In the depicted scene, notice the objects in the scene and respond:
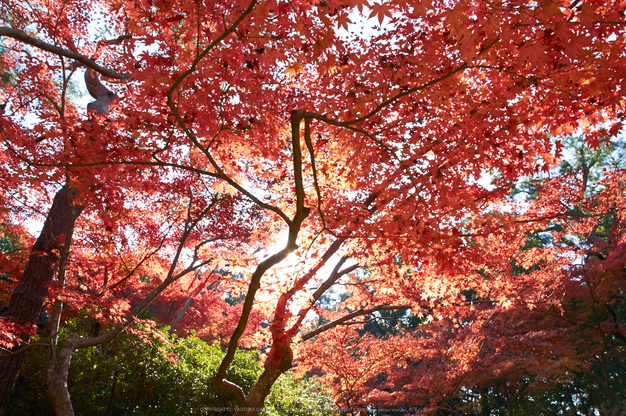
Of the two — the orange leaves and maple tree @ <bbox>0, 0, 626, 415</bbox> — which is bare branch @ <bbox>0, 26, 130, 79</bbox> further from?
the orange leaves

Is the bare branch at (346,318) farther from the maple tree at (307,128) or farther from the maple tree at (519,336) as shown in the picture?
the maple tree at (519,336)

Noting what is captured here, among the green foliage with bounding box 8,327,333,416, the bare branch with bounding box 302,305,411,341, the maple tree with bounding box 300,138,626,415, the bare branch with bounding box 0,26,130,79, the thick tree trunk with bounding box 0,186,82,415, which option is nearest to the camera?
the bare branch with bounding box 0,26,130,79

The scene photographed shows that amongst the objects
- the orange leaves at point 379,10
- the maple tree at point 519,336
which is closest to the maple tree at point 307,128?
the orange leaves at point 379,10

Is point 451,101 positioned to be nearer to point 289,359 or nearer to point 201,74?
point 201,74

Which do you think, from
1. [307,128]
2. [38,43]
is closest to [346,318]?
[307,128]

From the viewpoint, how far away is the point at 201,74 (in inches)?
124

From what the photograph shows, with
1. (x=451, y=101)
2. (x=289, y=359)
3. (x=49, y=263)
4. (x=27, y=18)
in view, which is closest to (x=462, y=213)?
(x=451, y=101)

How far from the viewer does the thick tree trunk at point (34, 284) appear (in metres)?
5.20

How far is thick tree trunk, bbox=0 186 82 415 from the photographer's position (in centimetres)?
520

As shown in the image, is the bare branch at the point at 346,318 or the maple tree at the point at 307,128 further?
the bare branch at the point at 346,318

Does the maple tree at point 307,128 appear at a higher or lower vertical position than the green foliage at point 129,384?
higher

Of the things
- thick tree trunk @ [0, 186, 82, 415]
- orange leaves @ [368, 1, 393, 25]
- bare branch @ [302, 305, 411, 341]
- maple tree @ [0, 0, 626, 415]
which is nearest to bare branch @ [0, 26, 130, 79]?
maple tree @ [0, 0, 626, 415]

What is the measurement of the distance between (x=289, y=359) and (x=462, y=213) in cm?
301

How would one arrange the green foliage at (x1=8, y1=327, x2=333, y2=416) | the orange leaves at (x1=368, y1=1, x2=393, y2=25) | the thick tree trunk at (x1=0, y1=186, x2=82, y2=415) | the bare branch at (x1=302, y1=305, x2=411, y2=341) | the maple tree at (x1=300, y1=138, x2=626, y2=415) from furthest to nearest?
the maple tree at (x1=300, y1=138, x2=626, y2=415), the green foliage at (x1=8, y1=327, x2=333, y2=416), the bare branch at (x1=302, y1=305, x2=411, y2=341), the thick tree trunk at (x1=0, y1=186, x2=82, y2=415), the orange leaves at (x1=368, y1=1, x2=393, y2=25)
